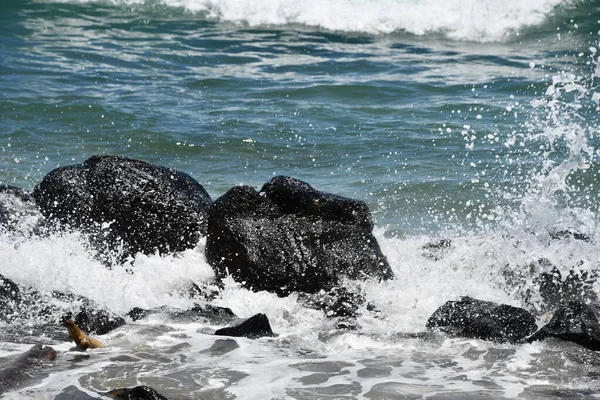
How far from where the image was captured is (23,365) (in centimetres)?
484

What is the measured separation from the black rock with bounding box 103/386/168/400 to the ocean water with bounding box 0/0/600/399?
0.29 m

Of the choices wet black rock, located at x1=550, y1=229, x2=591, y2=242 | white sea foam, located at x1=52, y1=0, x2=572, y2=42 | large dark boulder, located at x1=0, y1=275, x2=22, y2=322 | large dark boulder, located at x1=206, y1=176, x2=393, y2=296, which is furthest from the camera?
white sea foam, located at x1=52, y1=0, x2=572, y2=42

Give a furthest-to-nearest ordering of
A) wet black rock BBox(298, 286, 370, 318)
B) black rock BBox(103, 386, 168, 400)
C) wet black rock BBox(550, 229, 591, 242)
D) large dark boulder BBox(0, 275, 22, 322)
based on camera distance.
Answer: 1. wet black rock BBox(550, 229, 591, 242)
2. wet black rock BBox(298, 286, 370, 318)
3. large dark boulder BBox(0, 275, 22, 322)
4. black rock BBox(103, 386, 168, 400)

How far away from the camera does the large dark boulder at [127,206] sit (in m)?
7.03

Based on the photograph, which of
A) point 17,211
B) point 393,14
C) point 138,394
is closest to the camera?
point 138,394

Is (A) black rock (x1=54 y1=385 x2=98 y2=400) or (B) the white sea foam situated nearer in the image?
(A) black rock (x1=54 y1=385 x2=98 y2=400)

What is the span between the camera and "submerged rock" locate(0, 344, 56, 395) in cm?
461

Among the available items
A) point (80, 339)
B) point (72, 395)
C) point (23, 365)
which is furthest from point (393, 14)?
point (72, 395)

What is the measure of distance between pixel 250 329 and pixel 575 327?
1829mm

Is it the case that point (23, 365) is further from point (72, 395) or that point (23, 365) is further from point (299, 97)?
point (299, 97)

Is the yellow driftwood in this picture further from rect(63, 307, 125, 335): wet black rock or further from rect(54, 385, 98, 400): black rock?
rect(54, 385, 98, 400): black rock

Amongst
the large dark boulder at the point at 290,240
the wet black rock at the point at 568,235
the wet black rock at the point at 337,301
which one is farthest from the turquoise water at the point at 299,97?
the wet black rock at the point at 337,301

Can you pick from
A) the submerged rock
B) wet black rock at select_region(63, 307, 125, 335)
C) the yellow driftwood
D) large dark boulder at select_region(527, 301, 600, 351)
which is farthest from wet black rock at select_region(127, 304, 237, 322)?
large dark boulder at select_region(527, 301, 600, 351)

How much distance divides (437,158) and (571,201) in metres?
1.98
